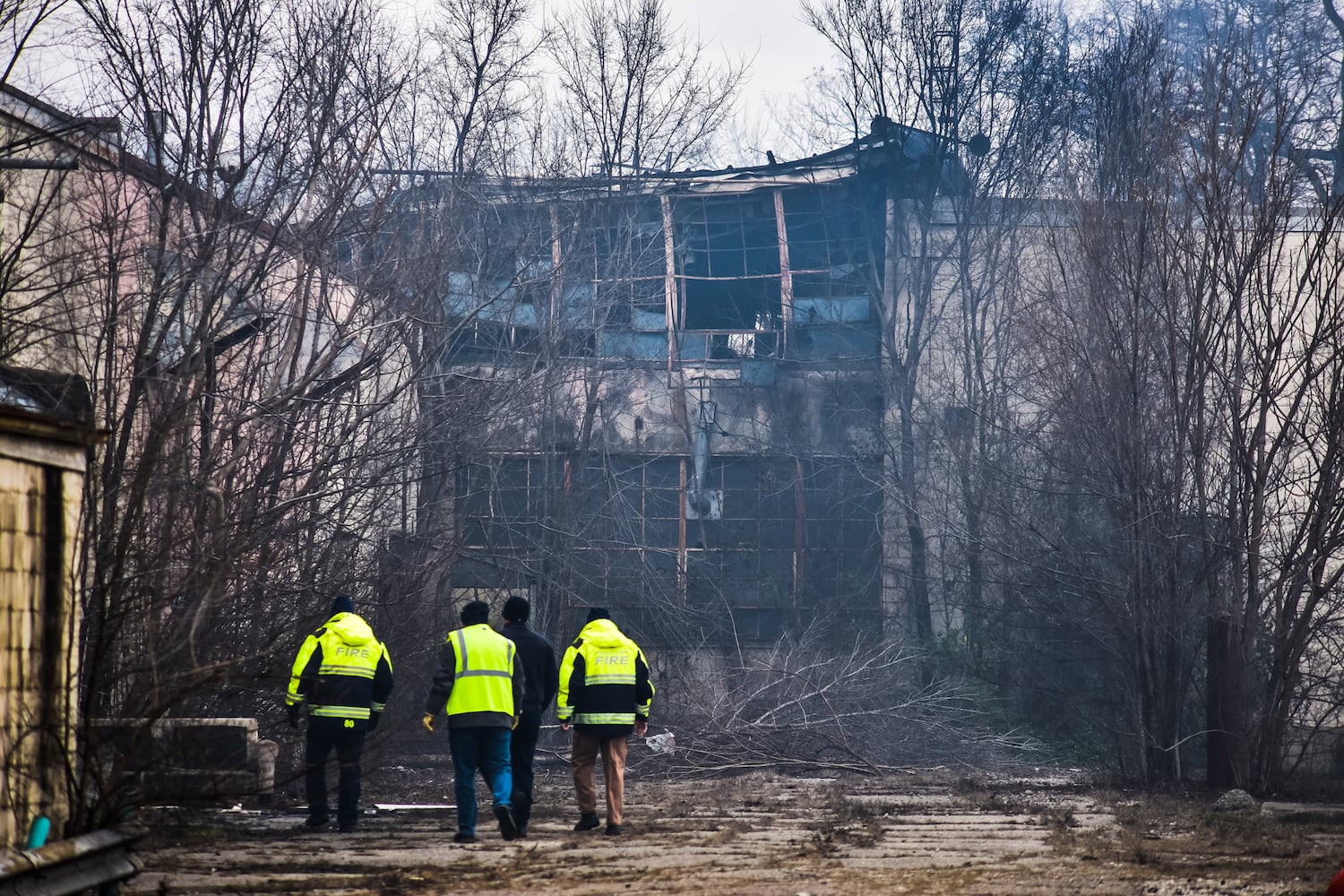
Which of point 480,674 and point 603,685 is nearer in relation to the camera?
point 480,674

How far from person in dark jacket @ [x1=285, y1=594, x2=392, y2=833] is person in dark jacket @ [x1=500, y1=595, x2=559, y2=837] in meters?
1.06

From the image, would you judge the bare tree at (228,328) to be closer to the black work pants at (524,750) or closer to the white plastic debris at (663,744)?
the black work pants at (524,750)

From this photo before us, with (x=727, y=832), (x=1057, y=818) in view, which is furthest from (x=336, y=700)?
(x=1057, y=818)

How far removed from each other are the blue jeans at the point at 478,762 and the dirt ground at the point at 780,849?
1.03ft

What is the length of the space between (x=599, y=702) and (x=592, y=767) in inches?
18.6

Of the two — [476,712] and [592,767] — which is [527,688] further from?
[476,712]

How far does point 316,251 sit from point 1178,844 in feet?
29.4

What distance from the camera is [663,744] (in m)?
16.5

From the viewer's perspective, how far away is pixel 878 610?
23.4m

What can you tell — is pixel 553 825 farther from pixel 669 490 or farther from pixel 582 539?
pixel 669 490

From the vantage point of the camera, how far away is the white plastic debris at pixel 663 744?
16.4 meters

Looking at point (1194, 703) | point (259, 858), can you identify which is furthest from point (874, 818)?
Result: point (1194, 703)

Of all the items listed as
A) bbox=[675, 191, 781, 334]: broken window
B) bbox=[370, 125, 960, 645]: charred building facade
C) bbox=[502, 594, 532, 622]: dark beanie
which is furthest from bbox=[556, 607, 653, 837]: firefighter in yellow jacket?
bbox=[675, 191, 781, 334]: broken window

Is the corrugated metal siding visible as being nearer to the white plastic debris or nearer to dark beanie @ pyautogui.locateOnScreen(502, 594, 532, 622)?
dark beanie @ pyautogui.locateOnScreen(502, 594, 532, 622)
